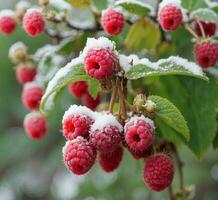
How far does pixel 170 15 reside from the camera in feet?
4.98

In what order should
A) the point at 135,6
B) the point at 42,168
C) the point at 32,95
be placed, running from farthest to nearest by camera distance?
the point at 42,168 → the point at 32,95 → the point at 135,6

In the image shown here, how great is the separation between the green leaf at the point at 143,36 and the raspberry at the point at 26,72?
12.7 inches

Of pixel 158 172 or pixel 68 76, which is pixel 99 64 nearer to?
pixel 68 76

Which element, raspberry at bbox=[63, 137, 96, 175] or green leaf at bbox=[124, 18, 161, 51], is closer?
raspberry at bbox=[63, 137, 96, 175]

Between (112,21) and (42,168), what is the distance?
10.5ft

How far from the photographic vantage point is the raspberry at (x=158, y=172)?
53.9 inches

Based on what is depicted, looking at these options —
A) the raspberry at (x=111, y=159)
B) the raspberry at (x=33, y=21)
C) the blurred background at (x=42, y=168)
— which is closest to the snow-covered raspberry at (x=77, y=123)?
the raspberry at (x=111, y=159)

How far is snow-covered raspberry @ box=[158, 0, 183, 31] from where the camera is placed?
4.99 feet

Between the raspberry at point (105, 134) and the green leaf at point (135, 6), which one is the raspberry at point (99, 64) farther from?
the green leaf at point (135, 6)

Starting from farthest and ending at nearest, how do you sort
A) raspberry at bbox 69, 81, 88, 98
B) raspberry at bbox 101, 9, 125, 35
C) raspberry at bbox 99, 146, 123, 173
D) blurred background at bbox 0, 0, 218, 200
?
blurred background at bbox 0, 0, 218, 200 → raspberry at bbox 69, 81, 88, 98 → raspberry at bbox 101, 9, 125, 35 → raspberry at bbox 99, 146, 123, 173

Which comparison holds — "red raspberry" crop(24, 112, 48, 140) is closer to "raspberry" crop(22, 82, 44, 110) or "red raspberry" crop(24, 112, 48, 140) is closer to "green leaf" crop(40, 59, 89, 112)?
"raspberry" crop(22, 82, 44, 110)

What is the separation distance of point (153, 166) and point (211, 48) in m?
0.38

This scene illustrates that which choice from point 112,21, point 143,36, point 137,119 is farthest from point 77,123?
point 143,36

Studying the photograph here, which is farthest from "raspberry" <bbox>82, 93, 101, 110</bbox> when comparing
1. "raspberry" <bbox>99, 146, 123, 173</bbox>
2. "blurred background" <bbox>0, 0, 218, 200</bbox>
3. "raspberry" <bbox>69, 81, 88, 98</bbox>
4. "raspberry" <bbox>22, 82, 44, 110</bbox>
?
"blurred background" <bbox>0, 0, 218, 200</bbox>
